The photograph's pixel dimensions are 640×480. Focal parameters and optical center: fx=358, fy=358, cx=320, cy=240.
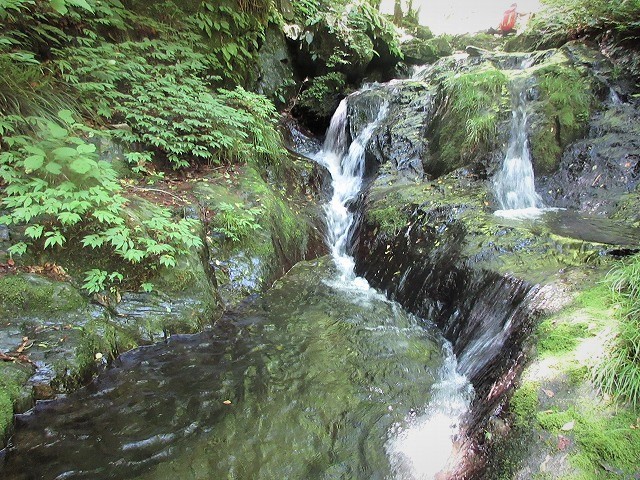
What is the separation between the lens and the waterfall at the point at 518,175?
21.9ft

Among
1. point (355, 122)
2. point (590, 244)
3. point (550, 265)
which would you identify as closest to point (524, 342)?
point (550, 265)

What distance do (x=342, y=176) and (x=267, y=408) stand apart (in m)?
6.54

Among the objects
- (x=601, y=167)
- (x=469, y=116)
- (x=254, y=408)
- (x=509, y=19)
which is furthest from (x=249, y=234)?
(x=509, y=19)

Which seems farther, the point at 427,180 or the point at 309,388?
the point at 427,180

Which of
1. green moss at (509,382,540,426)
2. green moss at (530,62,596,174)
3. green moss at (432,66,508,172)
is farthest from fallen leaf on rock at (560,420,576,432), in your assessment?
green moss at (530,62,596,174)

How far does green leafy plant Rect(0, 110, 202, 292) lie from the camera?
350cm

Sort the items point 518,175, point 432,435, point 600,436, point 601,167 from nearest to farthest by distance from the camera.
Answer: point 600,436, point 432,435, point 601,167, point 518,175

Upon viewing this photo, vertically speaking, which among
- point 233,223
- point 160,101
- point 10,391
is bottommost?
point 10,391

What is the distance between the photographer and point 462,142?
7098mm

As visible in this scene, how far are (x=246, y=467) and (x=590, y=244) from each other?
14.2 ft

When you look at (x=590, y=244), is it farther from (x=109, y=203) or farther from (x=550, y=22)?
(x=550, y=22)

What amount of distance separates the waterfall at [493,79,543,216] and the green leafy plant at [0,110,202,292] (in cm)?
567

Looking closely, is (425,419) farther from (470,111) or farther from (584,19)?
(584,19)

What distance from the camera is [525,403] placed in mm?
2492
